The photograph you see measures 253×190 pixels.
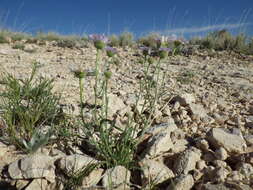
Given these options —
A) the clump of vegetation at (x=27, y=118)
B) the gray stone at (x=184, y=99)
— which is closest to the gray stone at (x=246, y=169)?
the gray stone at (x=184, y=99)

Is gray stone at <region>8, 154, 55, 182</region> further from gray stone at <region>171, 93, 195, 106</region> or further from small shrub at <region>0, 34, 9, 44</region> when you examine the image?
small shrub at <region>0, 34, 9, 44</region>

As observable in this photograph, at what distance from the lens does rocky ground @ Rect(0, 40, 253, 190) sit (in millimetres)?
1306

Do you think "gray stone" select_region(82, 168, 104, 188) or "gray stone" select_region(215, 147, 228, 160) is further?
"gray stone" select_region(215, 147, 228, 160)

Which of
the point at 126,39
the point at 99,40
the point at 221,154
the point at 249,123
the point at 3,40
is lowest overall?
the point at 221,154

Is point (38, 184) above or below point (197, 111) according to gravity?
below

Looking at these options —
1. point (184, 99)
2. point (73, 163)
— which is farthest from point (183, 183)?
point (184, 99)

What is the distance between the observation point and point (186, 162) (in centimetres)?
141

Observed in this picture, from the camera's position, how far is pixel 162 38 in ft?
5.63

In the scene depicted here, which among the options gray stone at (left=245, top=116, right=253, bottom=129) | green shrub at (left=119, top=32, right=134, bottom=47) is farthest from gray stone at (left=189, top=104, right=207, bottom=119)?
green shrub at (left=119, top=32, right=134, bottom=47)

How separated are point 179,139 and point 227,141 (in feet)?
1.00

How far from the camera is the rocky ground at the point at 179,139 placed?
1.31 metres

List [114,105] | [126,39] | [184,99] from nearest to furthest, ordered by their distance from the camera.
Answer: [114,105]
[184,99]
[126,39]

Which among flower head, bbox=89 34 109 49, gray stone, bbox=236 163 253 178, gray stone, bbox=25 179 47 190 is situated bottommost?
gray stone, bbox=25 179 47 190

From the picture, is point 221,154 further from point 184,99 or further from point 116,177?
point 184,99
